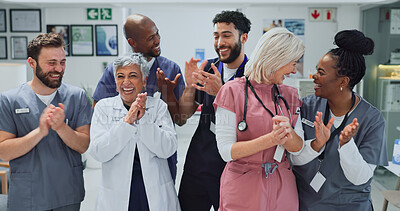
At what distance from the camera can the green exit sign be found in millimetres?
4730

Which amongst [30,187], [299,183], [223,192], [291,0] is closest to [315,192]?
[299,183]

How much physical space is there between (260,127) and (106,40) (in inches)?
146

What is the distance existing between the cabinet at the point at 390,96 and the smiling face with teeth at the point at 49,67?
3.65m

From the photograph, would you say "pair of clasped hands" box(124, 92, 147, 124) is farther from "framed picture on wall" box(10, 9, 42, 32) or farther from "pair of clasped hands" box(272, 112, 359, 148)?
"framed picture on wall" box(10, 9, 42, 32)

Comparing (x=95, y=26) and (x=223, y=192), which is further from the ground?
(x=95, y=26)

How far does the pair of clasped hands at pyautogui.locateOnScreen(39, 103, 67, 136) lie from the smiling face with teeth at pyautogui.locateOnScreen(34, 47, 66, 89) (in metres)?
0.18

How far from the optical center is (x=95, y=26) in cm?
484

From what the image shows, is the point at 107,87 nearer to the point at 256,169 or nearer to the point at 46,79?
the point at 46,79

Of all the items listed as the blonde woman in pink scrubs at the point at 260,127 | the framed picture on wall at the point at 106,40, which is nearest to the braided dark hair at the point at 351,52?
the blonde woman in pink scrubs at the point at 260,127

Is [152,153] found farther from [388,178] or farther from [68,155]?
[388,178]

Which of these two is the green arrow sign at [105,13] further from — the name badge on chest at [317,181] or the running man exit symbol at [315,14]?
the name badge on chest at [317,181]

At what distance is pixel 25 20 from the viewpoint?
16.8ft

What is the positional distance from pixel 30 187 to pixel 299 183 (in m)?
1.42

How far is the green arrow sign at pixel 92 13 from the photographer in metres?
4.78
